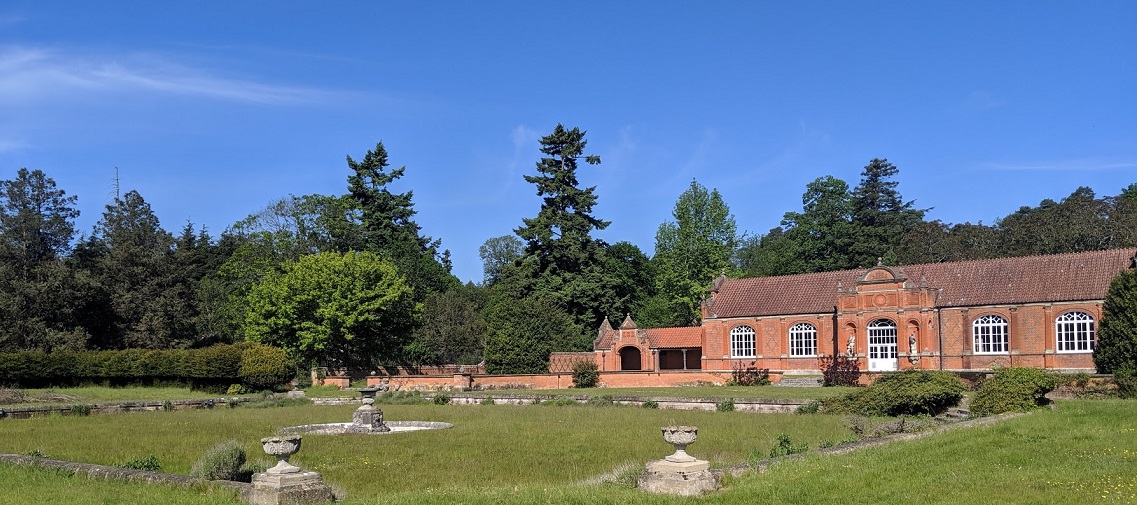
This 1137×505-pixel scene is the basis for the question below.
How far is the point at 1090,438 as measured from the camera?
15219mm

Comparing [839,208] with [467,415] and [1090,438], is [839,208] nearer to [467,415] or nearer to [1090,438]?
[467,415]

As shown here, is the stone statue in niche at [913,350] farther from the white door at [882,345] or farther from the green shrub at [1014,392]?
the green shrub at [1014,392]

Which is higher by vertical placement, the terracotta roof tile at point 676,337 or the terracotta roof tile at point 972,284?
the terracotta roof tile at point 972,284

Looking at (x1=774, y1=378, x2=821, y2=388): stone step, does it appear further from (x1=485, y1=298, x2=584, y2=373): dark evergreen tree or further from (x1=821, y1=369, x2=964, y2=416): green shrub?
(x1=821, y1=369, x2=964, y2=416): green shrub

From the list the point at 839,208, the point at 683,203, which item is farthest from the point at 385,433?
the point at 839,208

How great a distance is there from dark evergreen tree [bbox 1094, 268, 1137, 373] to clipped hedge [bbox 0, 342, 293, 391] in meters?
36.2

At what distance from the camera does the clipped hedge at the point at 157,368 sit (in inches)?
1729

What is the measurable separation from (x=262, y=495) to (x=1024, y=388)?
1828 centimetres

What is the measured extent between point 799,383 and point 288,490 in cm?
3691

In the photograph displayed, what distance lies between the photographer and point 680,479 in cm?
1145

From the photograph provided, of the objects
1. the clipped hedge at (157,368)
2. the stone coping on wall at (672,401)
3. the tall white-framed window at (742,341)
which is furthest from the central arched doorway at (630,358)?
the clipped hedge at (157,368)

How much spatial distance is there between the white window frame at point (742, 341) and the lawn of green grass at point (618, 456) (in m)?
22.1

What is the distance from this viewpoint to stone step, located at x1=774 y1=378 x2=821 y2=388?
43606 mm

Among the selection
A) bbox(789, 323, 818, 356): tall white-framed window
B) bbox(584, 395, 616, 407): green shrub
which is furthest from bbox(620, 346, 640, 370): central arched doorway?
bbox(584, 395, 616, 407): green shrub
